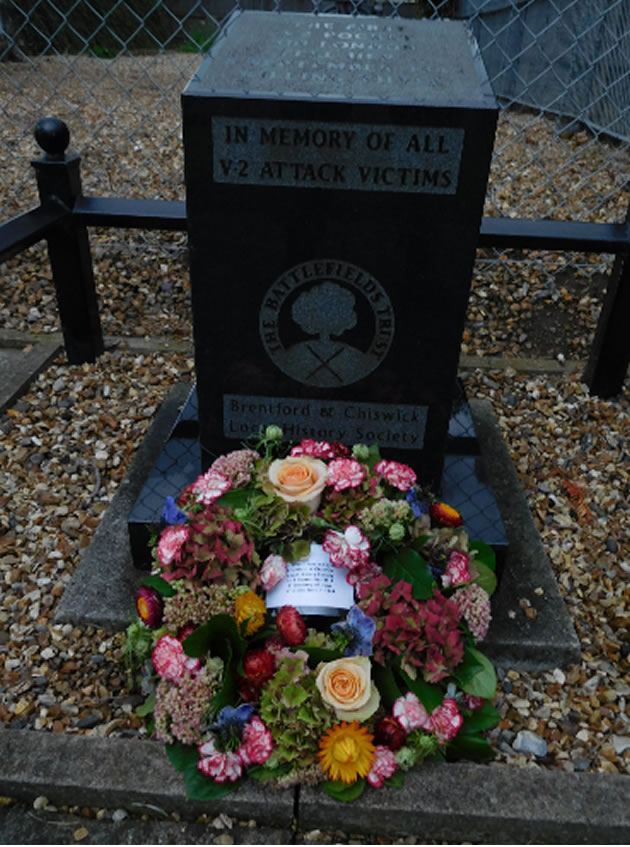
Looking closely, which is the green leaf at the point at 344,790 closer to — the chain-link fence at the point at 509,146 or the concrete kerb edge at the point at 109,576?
the concrete kerb edge at the point at 109,576

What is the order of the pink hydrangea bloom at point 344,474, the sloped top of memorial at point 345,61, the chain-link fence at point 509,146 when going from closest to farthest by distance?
the sloped top of memorial at point 345,61 < the pink hydrangea bloom at point 344,474 < the chain-link fence at point 509,146

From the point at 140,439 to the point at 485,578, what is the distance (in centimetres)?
154

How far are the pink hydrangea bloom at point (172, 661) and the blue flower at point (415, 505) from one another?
74cm

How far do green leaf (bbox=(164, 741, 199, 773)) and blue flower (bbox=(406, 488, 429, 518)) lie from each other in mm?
874

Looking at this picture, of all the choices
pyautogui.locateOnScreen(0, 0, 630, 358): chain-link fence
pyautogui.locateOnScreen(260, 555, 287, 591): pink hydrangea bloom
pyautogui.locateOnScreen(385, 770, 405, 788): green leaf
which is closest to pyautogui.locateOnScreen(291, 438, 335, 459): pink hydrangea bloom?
pyautogui.locateOnScreen(260, 555, 287, 591): pink hydrangea bloom

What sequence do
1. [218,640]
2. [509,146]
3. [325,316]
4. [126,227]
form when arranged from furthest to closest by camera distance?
1. [509,146]
2. [126,227]
3. [325,316]
4. [218,640]

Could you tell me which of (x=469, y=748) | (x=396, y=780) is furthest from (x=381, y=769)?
(x=469, y=748)

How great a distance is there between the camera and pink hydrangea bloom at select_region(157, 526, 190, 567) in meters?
2.10

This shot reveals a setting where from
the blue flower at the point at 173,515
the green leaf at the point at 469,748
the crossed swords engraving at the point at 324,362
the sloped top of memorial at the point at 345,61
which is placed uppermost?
the sloped top of memorial at the point at 345,61

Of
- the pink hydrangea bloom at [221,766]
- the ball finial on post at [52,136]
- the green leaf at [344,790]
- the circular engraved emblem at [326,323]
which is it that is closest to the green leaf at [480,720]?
the green leaf at [344,790]

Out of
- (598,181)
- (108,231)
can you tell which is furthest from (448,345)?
(598,181)

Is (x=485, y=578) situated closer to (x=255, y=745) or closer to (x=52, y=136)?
(x=255, y=745)

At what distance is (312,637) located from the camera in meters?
2.05

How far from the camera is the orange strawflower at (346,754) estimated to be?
181 centimetres
